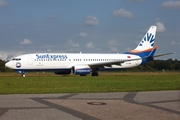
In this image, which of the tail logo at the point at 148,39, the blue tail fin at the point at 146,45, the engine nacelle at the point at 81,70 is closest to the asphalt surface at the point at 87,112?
the engine nacelle at the point at 81,70

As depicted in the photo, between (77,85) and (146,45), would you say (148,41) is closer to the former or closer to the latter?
(146,45)

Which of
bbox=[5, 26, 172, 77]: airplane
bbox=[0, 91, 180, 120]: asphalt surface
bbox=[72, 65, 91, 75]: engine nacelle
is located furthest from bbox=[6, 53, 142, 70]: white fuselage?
bbox=[0, 91, 180, 120]: asphalt surface

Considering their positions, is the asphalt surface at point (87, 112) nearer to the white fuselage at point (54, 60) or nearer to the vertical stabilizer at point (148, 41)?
the white fuselage at point (54, 60)

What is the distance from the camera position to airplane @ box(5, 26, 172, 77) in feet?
137

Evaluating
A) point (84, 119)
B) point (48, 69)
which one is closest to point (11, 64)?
point (48, 69)

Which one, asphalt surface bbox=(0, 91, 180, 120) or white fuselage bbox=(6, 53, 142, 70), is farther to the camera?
white fuselage bbox=(6, 53, 142, 70)

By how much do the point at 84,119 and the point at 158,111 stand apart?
2893mm

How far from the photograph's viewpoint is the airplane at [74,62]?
41.8 metres

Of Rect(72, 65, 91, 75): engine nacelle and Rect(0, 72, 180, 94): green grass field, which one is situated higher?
Rect(72, 65, 91, 75): engine nacelle

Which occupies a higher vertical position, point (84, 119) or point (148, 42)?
point (148, 42)

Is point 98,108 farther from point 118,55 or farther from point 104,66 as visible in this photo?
point 118,55

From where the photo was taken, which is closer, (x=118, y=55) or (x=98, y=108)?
(x=98, y=108)

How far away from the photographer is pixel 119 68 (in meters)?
49.1

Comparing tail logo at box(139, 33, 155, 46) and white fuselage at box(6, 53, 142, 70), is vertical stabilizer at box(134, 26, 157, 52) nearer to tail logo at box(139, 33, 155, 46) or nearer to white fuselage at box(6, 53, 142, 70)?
tail logo at box(139, 33, 155, 46)
